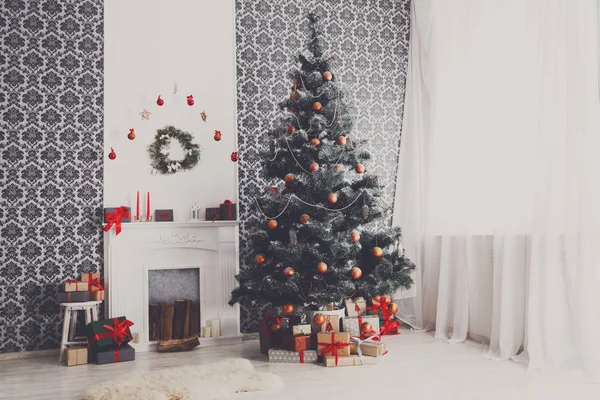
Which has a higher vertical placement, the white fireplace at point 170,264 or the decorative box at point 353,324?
the white fireplace at point 170,264

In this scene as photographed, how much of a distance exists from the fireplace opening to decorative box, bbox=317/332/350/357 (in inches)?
50.7

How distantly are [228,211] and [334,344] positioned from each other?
5.25 ft

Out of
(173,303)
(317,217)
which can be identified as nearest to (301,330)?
(317,217)

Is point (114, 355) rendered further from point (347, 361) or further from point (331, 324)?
point (347, 361)

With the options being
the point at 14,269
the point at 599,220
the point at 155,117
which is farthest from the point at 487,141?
the point at 14,269

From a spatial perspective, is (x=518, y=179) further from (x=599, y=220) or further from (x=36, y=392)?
(x=36, y=392)

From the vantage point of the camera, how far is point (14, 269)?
4254mm

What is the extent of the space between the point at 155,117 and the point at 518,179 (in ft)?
10.1

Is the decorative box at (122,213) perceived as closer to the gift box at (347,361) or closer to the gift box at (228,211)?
the gift box at (228,211)

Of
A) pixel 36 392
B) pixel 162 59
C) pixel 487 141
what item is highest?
pixel 162 59

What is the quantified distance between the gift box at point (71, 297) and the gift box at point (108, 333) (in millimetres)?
214

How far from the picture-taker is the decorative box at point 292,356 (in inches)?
150

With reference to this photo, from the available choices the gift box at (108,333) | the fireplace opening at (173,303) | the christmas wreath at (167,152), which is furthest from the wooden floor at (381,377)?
the christmas wreath at (167,152)

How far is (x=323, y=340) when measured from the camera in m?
3.77
